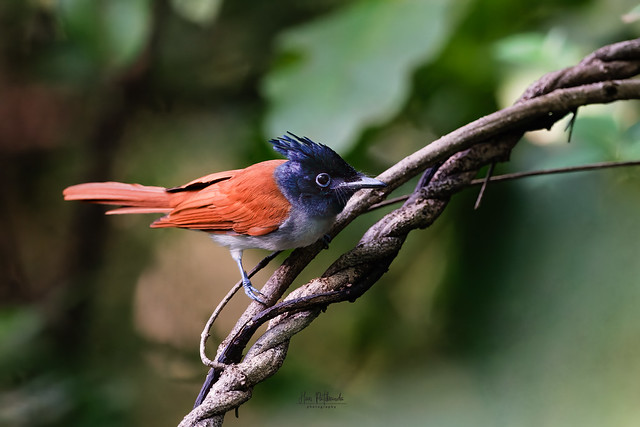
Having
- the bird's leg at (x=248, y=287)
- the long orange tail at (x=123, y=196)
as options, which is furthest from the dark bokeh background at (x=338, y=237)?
the long orange tail at (x=123, y=196)

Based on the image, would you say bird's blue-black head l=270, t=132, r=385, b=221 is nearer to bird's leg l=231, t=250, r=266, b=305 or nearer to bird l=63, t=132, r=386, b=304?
bird l=63, t=132, r=386, b=304

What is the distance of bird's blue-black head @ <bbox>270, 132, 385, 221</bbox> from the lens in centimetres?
107

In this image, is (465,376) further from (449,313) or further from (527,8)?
(527,8)

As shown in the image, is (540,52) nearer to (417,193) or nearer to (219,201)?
(417,193)

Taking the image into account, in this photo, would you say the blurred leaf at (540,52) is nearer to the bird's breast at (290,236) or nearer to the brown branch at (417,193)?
the brown branch at (417,193)

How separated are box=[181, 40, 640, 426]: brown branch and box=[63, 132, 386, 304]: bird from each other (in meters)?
0.06

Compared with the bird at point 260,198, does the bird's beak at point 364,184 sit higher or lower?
lower

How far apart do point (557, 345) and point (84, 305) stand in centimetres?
220

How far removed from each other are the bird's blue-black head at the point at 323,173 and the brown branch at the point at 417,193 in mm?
53

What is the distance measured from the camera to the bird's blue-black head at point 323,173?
1.07 metres

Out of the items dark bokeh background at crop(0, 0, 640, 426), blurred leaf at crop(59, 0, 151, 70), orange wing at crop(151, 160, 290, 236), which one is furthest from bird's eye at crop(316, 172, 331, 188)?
blurred leaf at crop(59, 0, 151, 70)

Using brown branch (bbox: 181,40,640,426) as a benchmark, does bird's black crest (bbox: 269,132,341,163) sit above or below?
above

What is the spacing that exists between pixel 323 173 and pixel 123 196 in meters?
0.34

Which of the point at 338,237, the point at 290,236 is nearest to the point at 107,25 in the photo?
the point at 338,237
